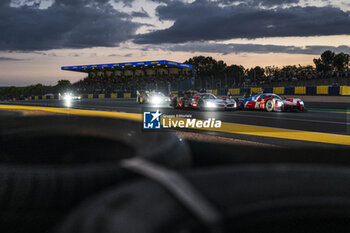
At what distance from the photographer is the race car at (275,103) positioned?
47.6 ft

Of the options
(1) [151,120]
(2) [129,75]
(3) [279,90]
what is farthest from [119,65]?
(1) [151,120]

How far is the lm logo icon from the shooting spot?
5964 millimetres

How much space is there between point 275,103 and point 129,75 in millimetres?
52789

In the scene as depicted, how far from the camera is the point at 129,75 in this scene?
64.8m

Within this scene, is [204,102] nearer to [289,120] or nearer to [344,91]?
[289,120]

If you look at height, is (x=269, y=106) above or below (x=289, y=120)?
above

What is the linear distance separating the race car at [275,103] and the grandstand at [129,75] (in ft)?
117

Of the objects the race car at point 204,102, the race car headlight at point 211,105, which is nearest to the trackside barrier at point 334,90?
the race car at point 204,102

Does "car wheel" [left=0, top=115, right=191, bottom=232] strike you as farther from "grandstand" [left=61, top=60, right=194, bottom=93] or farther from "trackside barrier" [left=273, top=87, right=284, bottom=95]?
"grandstand" [left=61, top=60, right=194, bottom=93]

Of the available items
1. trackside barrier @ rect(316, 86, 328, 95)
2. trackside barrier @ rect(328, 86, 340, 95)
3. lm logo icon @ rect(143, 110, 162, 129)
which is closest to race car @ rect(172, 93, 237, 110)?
Result: lm logo icon @ rect(143, 110, 162, 129)

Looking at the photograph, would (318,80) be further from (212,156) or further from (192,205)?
(192,205)

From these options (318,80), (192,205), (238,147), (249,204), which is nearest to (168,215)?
(192,205)

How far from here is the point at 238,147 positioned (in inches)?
227

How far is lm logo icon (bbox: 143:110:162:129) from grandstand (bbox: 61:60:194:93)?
4385 centimetres
